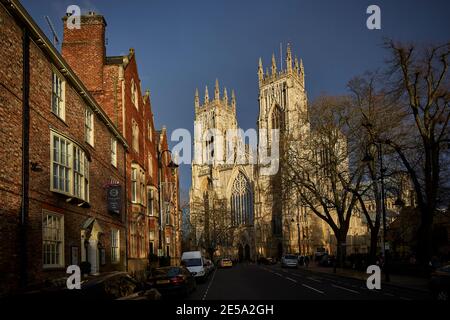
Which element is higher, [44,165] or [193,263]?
[44,165]

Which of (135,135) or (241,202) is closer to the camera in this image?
(135,135)

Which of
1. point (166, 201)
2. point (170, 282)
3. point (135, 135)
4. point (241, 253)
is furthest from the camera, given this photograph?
point (241, 253)

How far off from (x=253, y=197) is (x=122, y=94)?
79988mm

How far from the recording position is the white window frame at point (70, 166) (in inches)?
642

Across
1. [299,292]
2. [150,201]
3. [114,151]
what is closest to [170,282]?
[299,292]

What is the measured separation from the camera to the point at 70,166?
17.6 m

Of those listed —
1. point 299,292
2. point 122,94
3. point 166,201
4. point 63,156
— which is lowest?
point 299,292

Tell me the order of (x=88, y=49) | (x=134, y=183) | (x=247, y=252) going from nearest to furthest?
(x=88, y=49)
(x=134, y=183)
(x=247, y=252)

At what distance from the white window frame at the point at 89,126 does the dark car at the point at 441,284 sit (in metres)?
13.8

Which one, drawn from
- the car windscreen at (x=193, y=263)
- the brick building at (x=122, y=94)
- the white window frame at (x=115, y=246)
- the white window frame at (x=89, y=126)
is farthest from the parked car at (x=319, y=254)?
the white window frame at (x=89, y=126)

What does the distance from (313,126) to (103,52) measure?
17852 millimetres

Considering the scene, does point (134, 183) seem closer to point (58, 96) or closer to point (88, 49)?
point (88, 49)

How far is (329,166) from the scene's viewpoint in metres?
37.8

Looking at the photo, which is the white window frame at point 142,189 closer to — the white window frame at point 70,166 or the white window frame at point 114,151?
the white window frame at point 114,151
